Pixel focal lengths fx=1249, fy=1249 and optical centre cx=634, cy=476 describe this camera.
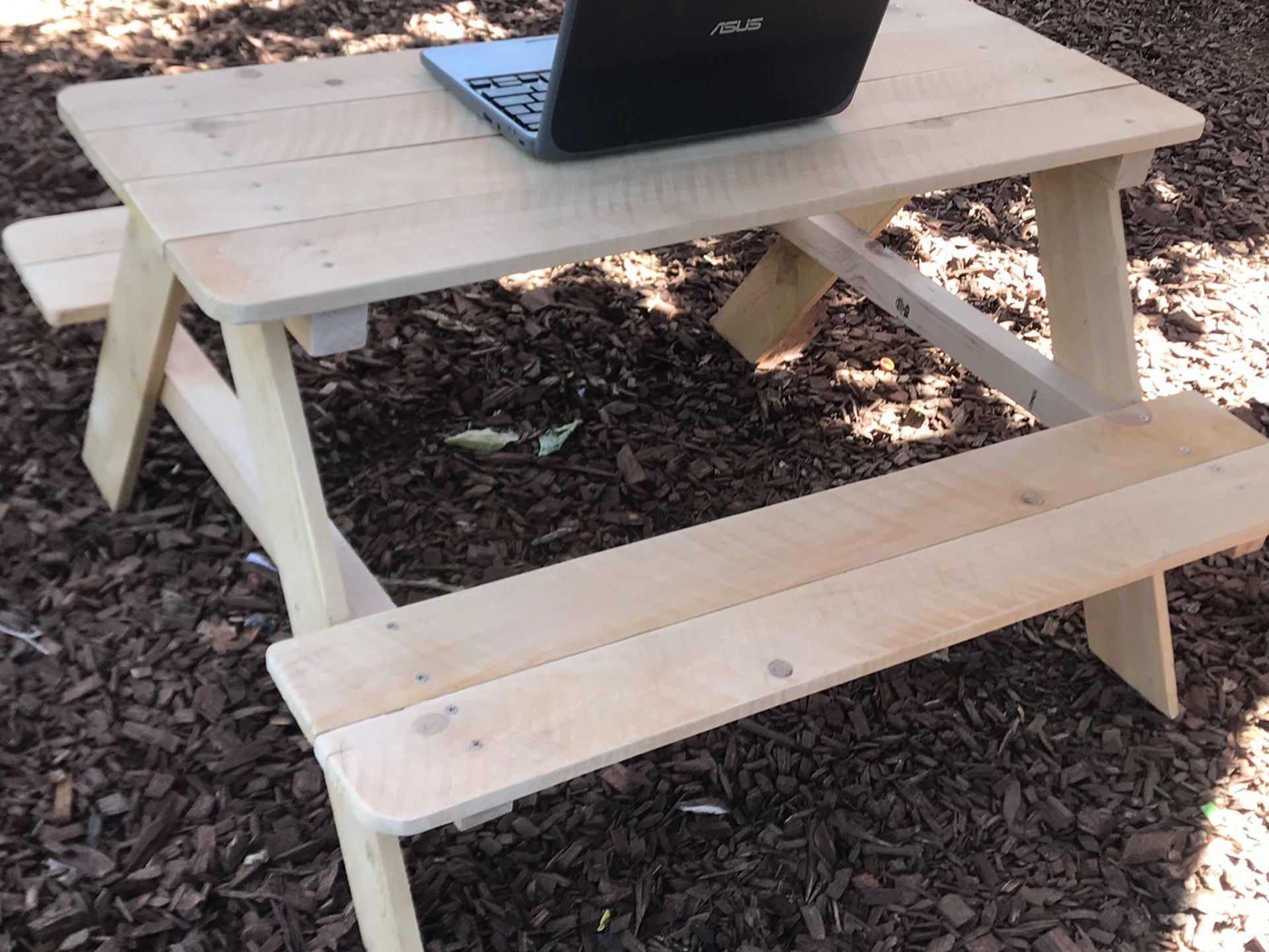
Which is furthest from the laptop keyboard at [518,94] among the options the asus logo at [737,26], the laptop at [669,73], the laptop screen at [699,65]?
the asus logo at [737,26]

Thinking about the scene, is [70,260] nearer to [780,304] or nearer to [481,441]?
[481,441]

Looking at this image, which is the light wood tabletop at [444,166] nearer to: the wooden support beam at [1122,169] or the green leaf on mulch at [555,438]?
the wooden support beam at [1122,169]

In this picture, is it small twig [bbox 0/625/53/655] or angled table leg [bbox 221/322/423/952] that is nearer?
angled table leg [bbox 221/322/423/952]

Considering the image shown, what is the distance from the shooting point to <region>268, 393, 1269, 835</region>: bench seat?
4.45 feet

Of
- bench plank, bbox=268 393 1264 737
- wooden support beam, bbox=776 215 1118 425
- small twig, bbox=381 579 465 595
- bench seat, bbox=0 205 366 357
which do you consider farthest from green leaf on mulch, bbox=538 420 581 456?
bench plank, bbox=268 393 1264 737

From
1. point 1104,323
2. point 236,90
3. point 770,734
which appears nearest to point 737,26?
point 236,90

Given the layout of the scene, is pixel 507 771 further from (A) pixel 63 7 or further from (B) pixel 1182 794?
(A) pixel 63 7

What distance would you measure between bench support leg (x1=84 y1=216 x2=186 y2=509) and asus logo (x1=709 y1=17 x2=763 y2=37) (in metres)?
0.87

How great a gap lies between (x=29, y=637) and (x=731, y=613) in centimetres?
136

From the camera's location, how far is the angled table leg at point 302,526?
1.59 meters

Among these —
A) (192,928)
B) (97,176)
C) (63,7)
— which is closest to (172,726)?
(192,928)

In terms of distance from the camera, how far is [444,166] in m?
1.71

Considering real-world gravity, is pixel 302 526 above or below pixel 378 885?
above

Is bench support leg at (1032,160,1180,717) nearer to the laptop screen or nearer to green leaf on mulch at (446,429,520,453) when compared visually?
the laptop screen
